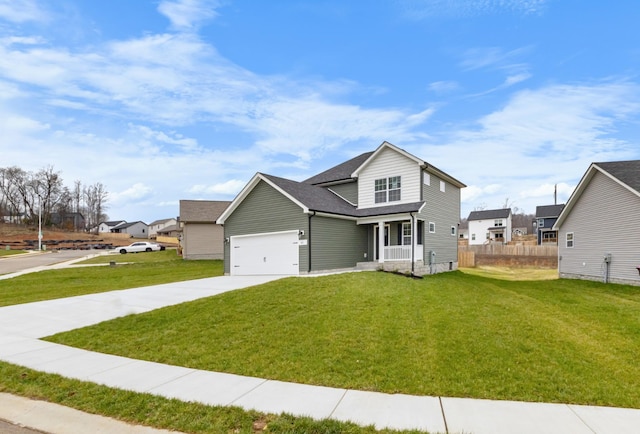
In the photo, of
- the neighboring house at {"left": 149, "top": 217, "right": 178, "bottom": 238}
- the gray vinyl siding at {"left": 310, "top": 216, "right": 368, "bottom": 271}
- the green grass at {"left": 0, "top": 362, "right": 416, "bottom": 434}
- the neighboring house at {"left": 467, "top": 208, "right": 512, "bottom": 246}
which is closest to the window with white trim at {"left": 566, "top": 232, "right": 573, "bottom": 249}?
the gray vinyl siding at {"left": 310, "top": 216, "right": 368, "bottom": 271}

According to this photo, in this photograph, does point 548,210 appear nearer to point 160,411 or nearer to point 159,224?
point 160,411

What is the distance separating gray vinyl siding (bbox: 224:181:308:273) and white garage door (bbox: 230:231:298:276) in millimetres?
335

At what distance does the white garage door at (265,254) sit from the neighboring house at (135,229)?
79.6m

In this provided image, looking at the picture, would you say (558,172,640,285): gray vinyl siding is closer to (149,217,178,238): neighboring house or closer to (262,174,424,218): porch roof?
(262,174,424,218): porch roof

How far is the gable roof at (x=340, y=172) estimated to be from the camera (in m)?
22.2

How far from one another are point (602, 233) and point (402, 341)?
54.1 ft

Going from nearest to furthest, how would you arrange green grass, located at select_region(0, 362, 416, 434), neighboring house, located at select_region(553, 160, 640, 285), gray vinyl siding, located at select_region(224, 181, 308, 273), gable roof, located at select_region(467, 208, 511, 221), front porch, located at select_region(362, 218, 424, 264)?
green grass, located at select_region(0, 362, 416, 434), neighboring house, located at select_region(553, 160, 640, 285), gray vinyl siding, located at select_region(224, 181, 308, 273), front porch, located at select_region(362, 218, 424, 264), gable roof, located at select_region(467, 208, 511, 221)

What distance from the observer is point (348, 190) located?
21750mm

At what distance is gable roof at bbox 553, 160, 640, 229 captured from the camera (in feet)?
50.0

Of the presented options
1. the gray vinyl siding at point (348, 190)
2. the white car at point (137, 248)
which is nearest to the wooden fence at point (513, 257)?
the gray vinyl siding at point (348, 190)

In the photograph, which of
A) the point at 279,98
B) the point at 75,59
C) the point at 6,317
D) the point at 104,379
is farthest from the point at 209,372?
the point at 279,98

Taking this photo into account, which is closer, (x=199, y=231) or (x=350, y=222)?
(x=350, y=222)

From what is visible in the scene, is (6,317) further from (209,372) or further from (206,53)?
(206,53)

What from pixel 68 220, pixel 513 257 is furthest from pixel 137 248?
pixel 68 220
